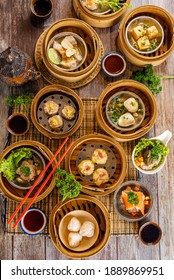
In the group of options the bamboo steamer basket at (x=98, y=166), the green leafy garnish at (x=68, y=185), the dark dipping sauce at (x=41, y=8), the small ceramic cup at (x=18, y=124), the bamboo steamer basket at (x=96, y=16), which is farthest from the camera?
the dark dipping sauce at (x=41, y=8)

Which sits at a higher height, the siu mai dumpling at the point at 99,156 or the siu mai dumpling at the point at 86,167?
the siu mai dumpling at the point at 99,156

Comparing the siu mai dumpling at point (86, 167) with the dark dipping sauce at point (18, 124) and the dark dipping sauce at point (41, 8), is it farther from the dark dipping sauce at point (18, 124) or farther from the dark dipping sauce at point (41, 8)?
the dark dipping sauce at point (41, 8)

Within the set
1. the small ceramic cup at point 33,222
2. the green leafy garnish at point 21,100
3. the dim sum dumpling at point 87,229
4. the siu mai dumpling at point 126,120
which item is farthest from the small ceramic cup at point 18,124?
the dim sum dumpling at point 87,229

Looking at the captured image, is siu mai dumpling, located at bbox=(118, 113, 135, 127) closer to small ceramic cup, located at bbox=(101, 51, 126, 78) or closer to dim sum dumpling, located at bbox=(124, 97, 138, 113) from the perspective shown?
dim sum dumpling, located at bbox=(124, 97, 138, 113)

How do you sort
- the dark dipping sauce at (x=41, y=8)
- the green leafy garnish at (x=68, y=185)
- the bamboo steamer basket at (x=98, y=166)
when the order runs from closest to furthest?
the green leafy garnish at (x=68, y=185) < the bamboo steamer basket at (x=98, y=166) < the dark dipping sauce at (x=41, y=8)

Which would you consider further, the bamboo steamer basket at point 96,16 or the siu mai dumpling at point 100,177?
the bamboo steamer basket at point 96,16

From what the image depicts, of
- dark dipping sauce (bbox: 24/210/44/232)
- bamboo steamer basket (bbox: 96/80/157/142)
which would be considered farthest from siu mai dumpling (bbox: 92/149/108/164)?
dark dipping sauce (bbox: 24/210/44/232)

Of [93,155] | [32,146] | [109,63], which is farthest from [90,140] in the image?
[109,63]
